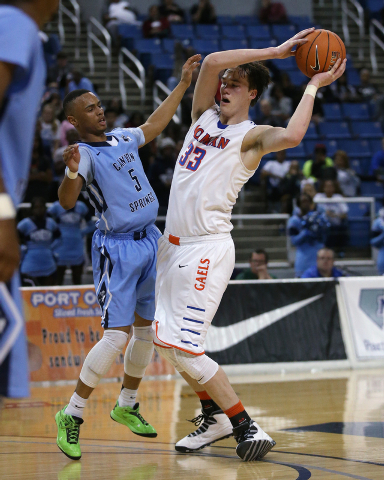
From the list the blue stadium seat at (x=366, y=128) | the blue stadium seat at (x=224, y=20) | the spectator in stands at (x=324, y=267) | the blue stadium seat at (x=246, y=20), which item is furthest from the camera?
the blue stadium seat at (x=246, y=20)

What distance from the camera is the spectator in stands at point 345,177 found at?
523 inches

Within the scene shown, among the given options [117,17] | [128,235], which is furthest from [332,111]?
[128,235]

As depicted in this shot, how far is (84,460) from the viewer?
4605 mm

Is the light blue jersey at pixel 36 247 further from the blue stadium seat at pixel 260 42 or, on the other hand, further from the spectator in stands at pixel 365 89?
the spectator in stands at pixel 365 89

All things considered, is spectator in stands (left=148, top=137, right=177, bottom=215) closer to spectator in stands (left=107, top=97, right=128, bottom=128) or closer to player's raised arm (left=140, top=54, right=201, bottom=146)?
spectator in stands (left=107, top=97, right=128, bottom=128)

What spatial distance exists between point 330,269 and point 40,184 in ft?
14.5

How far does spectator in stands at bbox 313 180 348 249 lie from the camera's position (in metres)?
12.0

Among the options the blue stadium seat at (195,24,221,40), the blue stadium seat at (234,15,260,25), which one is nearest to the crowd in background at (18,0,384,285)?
the blue stadium seat at (195,24,221,40)

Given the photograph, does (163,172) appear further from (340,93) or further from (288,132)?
(288,132)

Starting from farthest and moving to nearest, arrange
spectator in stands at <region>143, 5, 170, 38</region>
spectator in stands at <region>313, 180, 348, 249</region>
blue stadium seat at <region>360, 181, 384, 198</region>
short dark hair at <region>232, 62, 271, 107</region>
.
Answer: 1. spectator in stands at <region>143, 5, 170, 38</region>
2. blue stadium seat at <region>360, 181, 384, 198</region>
3. spectator in stands at <region>313, 180, 348, 249</region>
4. short dark hair at <region>232, 62, 271, 107</region>

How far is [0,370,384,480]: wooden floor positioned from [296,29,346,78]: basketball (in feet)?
7.73

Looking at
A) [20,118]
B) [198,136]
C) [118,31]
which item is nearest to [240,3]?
[118,31]

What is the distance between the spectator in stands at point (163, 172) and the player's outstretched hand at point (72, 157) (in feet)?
22.6

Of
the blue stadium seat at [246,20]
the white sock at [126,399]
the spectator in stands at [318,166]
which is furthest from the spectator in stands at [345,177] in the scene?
the white sock at [126,399]
